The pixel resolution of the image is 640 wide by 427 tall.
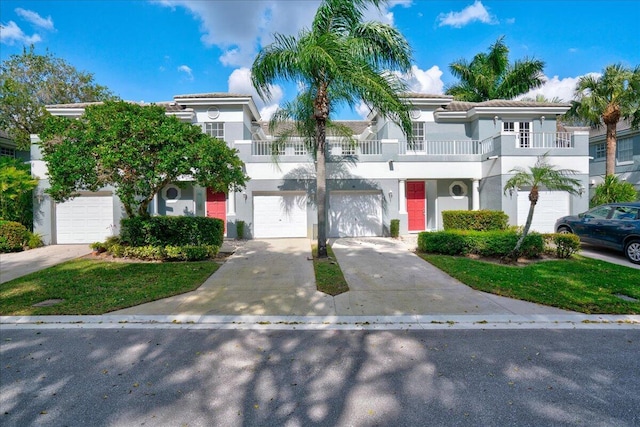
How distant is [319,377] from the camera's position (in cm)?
357

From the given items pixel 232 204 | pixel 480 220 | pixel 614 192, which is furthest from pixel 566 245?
pixel 232 204

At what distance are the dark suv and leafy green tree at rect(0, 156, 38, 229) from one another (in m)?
21.3

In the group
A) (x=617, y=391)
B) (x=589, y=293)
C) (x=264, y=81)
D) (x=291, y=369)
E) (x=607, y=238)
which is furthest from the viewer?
(x=607, y=238)

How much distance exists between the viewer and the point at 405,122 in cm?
884

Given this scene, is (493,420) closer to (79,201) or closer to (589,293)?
(589,293)

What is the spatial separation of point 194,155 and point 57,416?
7.20 meters

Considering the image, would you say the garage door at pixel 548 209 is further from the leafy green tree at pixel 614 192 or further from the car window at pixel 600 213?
the car window at pixel 600 213

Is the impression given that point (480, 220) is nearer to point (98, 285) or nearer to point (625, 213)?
point (625, 213)

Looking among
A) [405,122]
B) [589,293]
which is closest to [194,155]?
[405,122]

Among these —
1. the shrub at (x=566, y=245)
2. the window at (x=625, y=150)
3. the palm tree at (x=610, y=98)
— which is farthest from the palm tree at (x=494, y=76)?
the shrub at (x=566, y=245)

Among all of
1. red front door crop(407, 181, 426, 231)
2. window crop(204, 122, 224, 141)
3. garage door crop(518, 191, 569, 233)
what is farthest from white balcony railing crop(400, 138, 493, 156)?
window crop(204, 122, 224, 141)

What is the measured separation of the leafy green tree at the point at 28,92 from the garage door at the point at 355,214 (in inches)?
710

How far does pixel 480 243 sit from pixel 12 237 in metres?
16.9

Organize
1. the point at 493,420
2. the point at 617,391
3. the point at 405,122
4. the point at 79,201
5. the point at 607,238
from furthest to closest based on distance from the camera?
the point at 79,201, the point at 607,238, the point at 405,122, the point at 617,391, the point at 493,420
